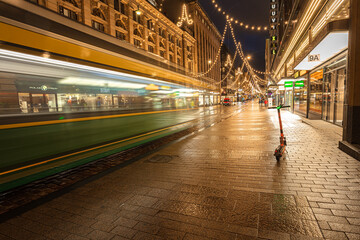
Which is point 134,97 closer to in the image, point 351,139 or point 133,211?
point 133,211

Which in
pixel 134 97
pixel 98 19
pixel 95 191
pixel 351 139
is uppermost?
pixel 98 19

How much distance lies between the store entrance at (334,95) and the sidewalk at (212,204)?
20.7ft

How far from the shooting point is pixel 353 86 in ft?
18.0

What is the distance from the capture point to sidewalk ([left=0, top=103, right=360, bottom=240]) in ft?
8.43

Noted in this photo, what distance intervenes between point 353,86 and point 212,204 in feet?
18.0

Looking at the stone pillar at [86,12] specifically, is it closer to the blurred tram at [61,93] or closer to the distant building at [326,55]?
the blurred tram at [61,93]

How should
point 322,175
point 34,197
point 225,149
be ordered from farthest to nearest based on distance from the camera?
point 225,149, point 322,175, point 34,197

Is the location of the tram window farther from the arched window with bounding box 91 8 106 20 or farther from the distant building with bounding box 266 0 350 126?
the arched window with bounding box 91 8 106 20

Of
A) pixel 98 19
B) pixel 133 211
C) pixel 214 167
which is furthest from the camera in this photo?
pixel 98 19

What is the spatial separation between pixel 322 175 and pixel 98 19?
1092 inches

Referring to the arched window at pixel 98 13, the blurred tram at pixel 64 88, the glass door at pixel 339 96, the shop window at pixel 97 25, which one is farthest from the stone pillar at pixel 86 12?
the glass door at pixel 339 96

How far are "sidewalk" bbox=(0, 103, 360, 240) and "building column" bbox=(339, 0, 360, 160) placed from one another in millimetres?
687

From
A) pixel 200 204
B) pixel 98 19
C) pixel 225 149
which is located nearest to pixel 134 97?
pixel 225 149

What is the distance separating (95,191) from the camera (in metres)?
3.91
